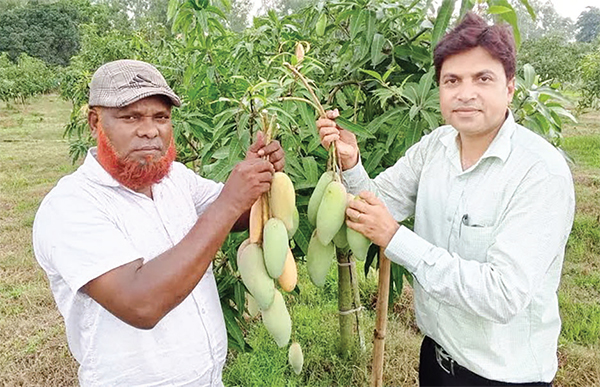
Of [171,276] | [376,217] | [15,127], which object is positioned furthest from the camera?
[15,127]

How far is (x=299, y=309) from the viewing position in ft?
11.8

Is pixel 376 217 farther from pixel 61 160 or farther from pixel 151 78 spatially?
pixel 61 160

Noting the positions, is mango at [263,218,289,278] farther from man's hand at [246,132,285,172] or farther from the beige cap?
the beige cap

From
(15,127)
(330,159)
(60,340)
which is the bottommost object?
(15,127)

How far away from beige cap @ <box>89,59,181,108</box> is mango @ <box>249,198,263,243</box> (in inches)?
13.9

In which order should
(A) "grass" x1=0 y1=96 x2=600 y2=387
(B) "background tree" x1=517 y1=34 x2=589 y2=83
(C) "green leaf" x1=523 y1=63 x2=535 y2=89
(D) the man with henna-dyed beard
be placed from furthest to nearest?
(B) "background tree" x1=517 y1=34 x2=589 y2=83 < (A) "grass" x1=0 y1=96 x2=600 y2=387 < (C) "green leaf" x1=523 y1=63 x2=535 y2=89 < (D) the man with henna-dyed beard

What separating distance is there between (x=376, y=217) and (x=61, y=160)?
1001 cm

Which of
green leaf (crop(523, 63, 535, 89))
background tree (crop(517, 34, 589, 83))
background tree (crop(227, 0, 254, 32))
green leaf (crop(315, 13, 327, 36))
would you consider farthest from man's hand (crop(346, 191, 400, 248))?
background tree (crop(517, 34, 589, 83))

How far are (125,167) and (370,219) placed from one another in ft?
1.89

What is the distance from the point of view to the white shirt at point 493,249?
1.19 m

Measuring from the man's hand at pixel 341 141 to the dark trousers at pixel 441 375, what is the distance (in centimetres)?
56

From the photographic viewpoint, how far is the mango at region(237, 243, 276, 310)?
120 centimetres

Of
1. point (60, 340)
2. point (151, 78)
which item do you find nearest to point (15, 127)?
point (60, 340)

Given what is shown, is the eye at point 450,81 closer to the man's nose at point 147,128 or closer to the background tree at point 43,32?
the man's nose at point 147,128
